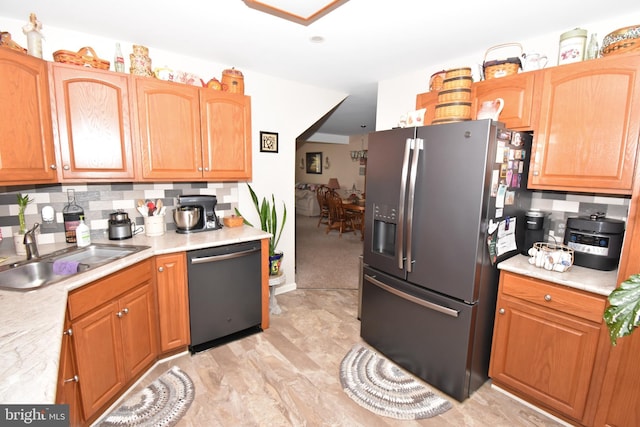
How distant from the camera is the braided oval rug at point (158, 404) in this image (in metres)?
1.65

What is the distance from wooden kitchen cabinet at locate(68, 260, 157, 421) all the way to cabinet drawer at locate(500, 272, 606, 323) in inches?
88.8

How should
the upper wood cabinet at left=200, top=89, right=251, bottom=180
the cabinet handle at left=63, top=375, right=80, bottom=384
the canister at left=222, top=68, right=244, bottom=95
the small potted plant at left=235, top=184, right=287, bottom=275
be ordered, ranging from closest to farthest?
the cabinet handle at left=63, top=375, right=80, bottom=384, the upper wood cabinet at left=200, top=89, right=251, bottom=180, the canister at left=222, top=68, right=244, bottom=95, the small potted plant at left=235, top=184, right=287, bottom=275

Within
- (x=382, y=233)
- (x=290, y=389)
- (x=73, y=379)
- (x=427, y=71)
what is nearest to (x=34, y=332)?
(x=73, y=379)

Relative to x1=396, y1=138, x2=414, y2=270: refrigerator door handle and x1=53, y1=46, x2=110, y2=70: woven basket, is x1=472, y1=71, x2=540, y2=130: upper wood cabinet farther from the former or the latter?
x1=53, y1=46, x2=110, y2=70: woven basket

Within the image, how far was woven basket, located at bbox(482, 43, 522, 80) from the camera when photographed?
75.7 inches

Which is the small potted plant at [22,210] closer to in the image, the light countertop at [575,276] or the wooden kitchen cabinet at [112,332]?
the wooden kitchen cabinet at [112,332]

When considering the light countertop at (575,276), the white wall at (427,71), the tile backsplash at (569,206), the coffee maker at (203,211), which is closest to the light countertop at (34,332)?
the coffee maker at (203,211)

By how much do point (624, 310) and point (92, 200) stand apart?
2.99m

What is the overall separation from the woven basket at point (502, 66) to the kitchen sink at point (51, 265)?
2590 millimetres

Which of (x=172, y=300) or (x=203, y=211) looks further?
(x=203, y=211)

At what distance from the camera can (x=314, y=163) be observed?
31.3 ft

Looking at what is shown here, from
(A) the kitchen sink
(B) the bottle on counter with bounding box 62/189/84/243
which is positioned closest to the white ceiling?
(B) the bottle on counter with bounding box 62/189/84/243

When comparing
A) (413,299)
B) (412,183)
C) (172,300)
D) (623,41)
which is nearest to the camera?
(623,41)

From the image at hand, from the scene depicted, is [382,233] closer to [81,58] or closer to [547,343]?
[547,343]
